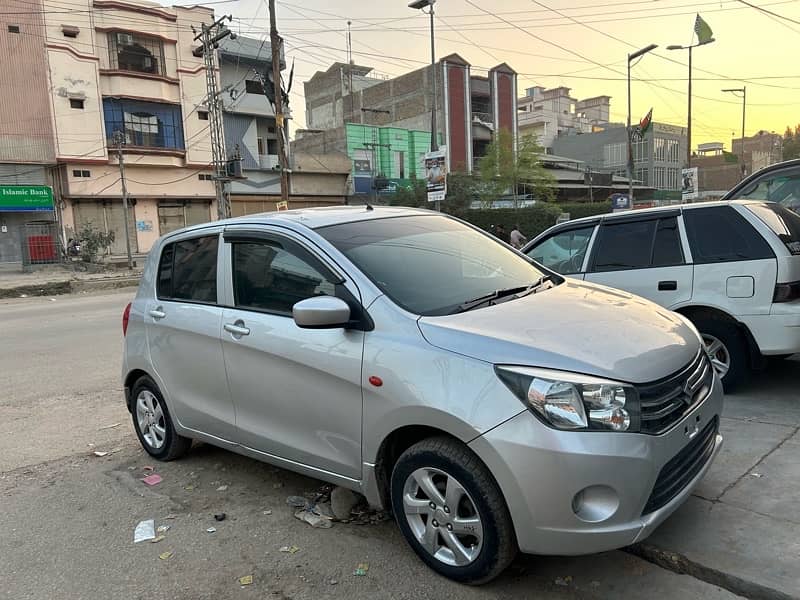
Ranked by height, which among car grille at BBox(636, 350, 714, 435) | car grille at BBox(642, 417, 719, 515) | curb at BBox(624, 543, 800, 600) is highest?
car grille at BBox(636, 350, 714, 435)

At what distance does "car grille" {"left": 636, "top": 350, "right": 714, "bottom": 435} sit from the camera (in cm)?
260

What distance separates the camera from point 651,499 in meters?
2.62

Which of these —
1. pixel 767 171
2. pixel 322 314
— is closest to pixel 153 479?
pixel 322 314

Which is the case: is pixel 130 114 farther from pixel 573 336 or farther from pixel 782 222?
pixel 573 336

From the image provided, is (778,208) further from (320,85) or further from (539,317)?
(320,85)

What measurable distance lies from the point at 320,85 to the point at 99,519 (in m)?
64.3

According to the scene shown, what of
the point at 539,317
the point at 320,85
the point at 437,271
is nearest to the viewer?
the point at 539,317

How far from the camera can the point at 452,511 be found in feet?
9.25

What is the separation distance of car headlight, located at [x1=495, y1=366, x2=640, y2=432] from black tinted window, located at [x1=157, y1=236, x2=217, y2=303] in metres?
2.37

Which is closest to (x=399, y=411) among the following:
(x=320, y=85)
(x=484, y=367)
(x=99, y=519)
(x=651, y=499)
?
(x=484, y=367)

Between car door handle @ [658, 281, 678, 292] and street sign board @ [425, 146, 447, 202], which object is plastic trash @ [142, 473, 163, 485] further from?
street sign board @ [425, 146, 447, 202]

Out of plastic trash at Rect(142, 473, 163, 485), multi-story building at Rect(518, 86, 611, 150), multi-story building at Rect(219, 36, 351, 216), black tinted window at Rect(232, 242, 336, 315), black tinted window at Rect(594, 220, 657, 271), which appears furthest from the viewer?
multi-story building at Rect(518, 86, 611, 150)

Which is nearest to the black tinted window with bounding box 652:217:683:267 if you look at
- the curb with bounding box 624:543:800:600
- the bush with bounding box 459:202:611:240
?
the curb with bounding box 624:543:800:600

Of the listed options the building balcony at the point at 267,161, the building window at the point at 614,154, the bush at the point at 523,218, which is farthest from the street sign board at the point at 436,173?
the building window at the point at 614,154
